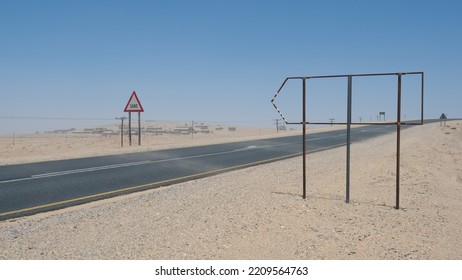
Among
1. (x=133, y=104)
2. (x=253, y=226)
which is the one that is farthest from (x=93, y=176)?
(x=133, y=104)

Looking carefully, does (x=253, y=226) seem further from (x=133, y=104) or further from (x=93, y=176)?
(x=133, y=104)

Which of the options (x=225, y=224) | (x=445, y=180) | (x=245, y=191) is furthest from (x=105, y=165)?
(x=445, y=180)

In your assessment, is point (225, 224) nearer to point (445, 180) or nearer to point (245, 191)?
point (245, 191)

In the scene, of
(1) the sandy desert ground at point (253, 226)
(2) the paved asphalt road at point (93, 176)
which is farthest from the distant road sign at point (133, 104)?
(1) the sandy desert ground at point (253, 226)

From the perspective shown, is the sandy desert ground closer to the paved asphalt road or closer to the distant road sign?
the paved asphalt road

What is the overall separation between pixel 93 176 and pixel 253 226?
779cm

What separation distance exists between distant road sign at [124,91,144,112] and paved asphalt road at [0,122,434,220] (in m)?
5.87

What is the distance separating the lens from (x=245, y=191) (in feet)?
31.7

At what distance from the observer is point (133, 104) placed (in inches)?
971

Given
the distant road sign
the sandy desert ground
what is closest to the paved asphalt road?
the sandy desert ground

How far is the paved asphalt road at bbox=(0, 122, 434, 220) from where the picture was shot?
374 inches

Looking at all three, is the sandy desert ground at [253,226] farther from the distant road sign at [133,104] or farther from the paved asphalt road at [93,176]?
the distant road sign at [133,104]
